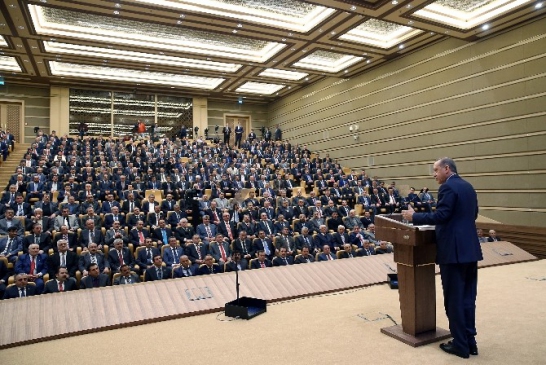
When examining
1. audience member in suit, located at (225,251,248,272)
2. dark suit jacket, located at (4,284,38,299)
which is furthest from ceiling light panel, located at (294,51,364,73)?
dark suit jacket, located at (4,284,38,299)

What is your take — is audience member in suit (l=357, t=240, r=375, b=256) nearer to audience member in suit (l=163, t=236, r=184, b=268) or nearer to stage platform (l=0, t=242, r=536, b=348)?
stage platform (l=0, t=242, r=536, b=348)

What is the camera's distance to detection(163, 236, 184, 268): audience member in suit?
16.8 ft

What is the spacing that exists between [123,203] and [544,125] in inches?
314

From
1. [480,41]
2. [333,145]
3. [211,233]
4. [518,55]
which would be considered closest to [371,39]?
[480,41]

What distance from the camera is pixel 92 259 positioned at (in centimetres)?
480

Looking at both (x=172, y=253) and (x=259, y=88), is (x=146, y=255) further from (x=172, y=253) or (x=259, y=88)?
(x=259, y=88)

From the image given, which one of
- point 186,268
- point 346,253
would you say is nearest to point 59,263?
point 186,268

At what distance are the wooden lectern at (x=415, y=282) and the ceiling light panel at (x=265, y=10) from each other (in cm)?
698

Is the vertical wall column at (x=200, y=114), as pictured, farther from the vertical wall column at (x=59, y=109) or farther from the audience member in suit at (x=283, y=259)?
the audience member in suit at (x=283, y=259)

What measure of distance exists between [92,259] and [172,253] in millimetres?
939

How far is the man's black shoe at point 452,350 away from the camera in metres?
2.13

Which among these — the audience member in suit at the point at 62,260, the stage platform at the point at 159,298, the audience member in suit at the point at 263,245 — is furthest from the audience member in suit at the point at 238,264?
the audience member in suit at the point at 62,260

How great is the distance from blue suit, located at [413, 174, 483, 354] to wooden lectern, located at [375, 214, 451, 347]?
13cm

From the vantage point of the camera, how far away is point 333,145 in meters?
13.6
